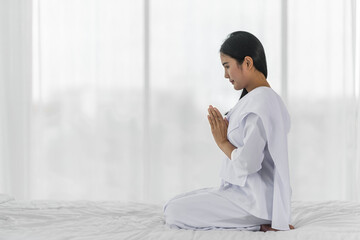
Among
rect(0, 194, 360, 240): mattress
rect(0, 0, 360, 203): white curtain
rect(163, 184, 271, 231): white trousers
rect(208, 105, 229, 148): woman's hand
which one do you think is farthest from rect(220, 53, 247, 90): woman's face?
rect(0, 0, 360, 203): white curtain

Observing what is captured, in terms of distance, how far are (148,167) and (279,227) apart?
2315mm

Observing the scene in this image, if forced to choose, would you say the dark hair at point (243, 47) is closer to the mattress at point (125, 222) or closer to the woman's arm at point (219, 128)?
the woman's arm at point (219, 128)

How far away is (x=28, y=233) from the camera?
154 centimetres

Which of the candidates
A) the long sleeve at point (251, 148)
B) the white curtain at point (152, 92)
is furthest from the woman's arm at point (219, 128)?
the white curtain at point (152, 92)

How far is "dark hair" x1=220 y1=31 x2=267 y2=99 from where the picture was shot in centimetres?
177

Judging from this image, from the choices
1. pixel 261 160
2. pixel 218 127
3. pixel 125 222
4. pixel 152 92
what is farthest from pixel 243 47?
pixel 152 92

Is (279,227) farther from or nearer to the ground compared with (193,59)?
nearer to the ground

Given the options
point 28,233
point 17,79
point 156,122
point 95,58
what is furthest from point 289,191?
point 17,79

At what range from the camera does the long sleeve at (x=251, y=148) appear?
1640 mm

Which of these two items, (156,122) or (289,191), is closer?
(289,191)

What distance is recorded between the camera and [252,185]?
1.70 m

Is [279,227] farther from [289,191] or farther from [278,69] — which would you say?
[278,69]

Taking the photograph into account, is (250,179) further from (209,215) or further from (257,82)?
(257,82)

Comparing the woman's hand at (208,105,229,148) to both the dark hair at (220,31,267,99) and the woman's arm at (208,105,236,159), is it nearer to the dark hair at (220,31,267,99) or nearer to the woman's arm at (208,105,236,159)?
the woman's arm at (208,105,236,159)
